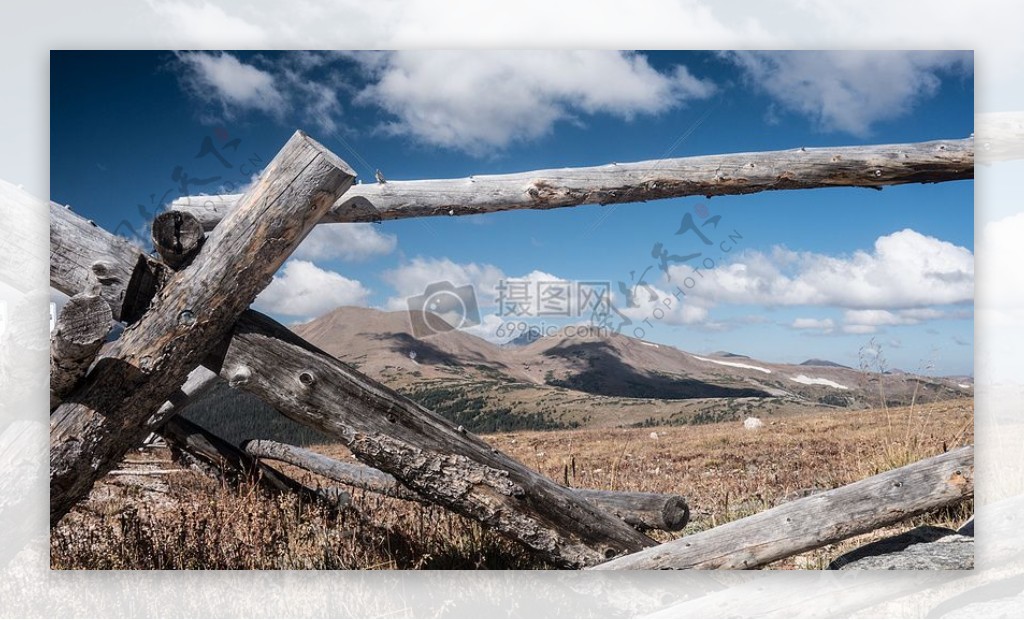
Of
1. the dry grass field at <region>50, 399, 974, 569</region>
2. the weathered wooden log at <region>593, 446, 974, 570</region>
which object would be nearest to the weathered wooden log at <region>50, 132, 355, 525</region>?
the dry grass field at <region>50, 399, 974, 569</region>

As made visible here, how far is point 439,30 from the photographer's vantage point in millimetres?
4371

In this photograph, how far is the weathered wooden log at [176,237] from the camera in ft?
9.55

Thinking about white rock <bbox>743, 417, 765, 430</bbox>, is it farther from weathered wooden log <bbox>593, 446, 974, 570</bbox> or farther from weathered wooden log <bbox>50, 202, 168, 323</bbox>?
weathered wooden log <bbox>50, 202, 168, 323</bbox>

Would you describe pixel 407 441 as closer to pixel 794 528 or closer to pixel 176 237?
pixel 176 237

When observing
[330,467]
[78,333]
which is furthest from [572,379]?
[78,333]

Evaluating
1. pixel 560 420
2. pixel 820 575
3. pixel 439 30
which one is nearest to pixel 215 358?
pixel 439 30

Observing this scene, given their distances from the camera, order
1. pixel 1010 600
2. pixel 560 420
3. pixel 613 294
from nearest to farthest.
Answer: pixel 1010 600 < pixel 613 294 < pixel 560 420

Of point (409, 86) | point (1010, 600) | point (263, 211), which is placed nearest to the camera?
point (263, 211)

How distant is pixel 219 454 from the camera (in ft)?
16.5

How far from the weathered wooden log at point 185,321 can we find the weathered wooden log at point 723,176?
112cm

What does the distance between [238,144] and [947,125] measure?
4.60 meters

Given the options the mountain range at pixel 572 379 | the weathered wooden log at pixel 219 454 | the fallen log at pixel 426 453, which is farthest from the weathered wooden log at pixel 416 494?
the mountain range at pixel 572 379

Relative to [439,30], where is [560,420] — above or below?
below

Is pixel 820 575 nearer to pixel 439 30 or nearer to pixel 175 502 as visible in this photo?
pixel 439 30
